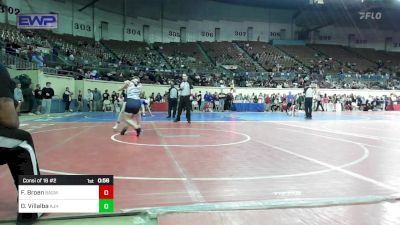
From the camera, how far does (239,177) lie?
5773 millimetres

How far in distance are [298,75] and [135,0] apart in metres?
20.1

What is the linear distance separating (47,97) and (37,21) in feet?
14.2

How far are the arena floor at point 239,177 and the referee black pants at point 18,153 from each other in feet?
1.52

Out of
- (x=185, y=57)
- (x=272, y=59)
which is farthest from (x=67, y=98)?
(x=272, y=59)

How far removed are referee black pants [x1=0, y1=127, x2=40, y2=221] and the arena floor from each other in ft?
1.52

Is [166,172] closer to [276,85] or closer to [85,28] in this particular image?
[276,85]

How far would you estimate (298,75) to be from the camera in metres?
40.2

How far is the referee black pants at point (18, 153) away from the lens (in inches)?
Result: 147

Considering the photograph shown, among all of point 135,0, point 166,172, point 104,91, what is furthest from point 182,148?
point 135,0

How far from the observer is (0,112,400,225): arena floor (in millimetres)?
4055

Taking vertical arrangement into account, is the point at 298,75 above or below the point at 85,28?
below

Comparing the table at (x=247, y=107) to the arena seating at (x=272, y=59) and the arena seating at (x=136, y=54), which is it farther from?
the arena seating at (x=272, y=59)
